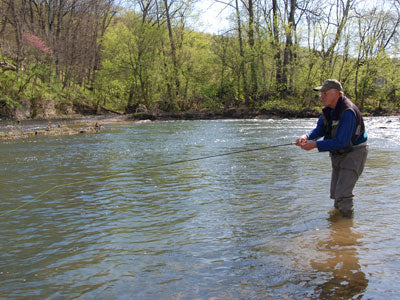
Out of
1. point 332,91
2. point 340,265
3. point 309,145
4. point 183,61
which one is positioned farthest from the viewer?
point 183,61

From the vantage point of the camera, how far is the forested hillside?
90.6 ft

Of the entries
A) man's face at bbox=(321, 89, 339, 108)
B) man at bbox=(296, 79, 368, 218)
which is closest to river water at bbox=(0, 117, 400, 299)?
man at bbox=(296, 79, 368, 218)

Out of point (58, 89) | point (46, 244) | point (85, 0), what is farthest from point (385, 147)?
point (85, 0)

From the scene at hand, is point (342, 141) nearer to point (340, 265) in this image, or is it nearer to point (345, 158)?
point (345, 158)

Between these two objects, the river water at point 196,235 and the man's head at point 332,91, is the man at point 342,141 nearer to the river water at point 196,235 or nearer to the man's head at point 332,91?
the man's head at point 332,91

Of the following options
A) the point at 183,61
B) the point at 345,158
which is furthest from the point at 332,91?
the point at 183,61

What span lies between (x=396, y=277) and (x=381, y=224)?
151 centimetres

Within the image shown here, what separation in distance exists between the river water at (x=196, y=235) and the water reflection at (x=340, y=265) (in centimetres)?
1

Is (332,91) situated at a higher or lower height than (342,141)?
higher

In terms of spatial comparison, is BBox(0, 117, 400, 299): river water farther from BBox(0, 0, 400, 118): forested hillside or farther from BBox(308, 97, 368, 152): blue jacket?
BBox(0, 0, 400, 118): forested hillside

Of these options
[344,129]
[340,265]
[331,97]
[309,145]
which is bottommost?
[340,265]

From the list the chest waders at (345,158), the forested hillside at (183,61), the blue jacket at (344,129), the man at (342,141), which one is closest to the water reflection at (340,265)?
the chest waders at (345,158)

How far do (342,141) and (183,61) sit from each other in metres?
30.0

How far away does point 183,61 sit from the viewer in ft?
109
